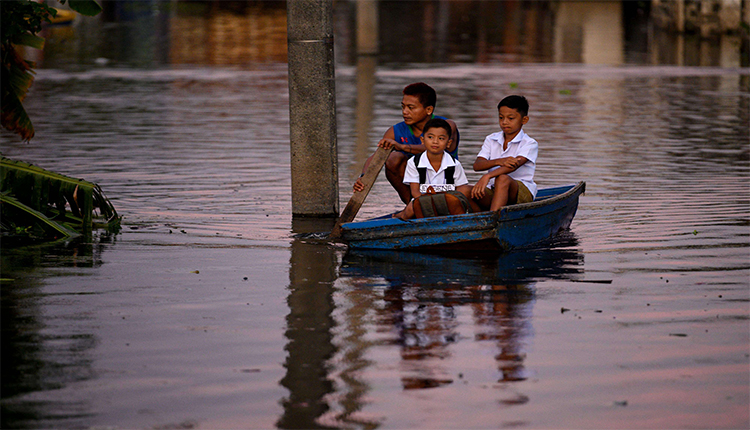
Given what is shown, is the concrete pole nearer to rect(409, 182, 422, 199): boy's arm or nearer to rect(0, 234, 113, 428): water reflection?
rect(409, 182, 422, 199): boy's arm

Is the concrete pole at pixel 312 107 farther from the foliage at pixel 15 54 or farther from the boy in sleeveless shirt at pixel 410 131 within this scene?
the foliage at pixel 15 54

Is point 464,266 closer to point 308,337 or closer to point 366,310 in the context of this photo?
point 366,310

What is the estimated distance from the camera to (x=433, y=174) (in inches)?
377

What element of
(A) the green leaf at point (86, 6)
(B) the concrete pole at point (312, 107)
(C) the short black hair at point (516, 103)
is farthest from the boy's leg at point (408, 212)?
(A) the green leaf at point (86, 6)

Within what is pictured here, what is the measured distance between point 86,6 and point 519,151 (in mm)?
4186

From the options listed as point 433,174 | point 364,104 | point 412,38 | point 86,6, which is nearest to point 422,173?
point 433,174

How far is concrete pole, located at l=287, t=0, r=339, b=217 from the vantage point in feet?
35.7

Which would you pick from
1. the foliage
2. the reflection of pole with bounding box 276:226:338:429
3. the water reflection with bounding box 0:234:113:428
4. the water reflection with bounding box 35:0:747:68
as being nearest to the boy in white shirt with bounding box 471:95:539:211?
the reflection of pole with bounding box 276:226:338:429

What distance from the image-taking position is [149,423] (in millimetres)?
5199

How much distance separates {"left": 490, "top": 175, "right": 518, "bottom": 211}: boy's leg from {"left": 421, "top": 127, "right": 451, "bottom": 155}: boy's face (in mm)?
574

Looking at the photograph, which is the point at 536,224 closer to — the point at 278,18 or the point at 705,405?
the point at 705,405

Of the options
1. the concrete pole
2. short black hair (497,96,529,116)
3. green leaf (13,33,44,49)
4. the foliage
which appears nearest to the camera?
short black hair (497,96,529,116)

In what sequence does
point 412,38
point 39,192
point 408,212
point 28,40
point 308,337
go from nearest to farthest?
point 308,337 → point 408,212 → point 39,192 → point 28,40 → point 412,38

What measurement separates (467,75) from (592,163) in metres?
14.6
